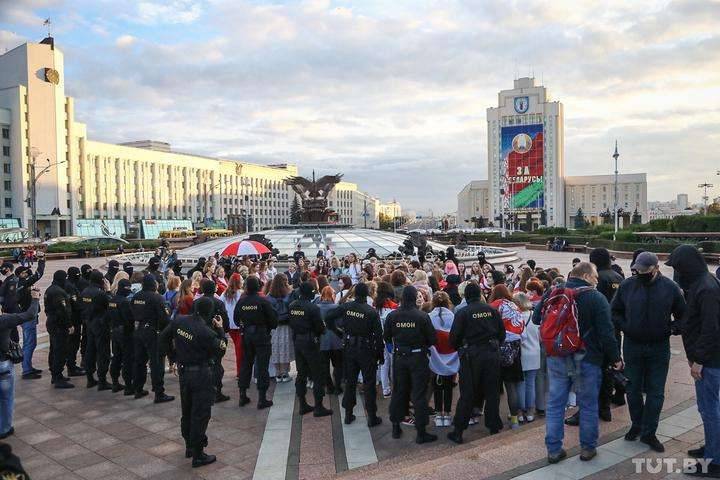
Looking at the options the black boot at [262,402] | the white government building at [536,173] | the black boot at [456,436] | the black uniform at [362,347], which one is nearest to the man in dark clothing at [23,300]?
the black boot at [262,402]

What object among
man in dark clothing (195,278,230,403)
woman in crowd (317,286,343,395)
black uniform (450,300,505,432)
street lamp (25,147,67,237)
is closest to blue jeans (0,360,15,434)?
man in dark clothing (195,278,230,403)

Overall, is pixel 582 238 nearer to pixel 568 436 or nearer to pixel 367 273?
pixel 367 273

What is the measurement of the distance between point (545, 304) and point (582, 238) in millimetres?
43125

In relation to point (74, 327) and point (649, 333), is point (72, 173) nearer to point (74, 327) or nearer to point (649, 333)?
point (74, 327)

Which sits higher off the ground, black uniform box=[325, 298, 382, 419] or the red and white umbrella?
the red and white umbrella

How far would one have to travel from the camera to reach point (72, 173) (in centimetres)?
7100

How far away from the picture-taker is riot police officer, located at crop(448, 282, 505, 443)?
17.4 feet

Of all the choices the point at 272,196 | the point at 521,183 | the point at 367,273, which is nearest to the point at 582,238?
the point at 367,273

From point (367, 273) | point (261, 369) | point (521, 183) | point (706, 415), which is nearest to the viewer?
point (706, 415)

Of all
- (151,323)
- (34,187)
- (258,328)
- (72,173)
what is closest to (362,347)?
(258,328)

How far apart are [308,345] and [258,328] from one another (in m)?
0.75

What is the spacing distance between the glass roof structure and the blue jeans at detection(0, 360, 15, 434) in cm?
1796

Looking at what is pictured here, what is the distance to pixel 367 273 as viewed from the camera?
9062mm

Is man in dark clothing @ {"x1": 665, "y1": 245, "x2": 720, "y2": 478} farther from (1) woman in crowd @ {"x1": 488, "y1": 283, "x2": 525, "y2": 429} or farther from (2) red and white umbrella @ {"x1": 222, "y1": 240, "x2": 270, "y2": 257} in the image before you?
(2) red and white umbrella @ {"x1": 222, "y1": 240, "x2": 270, "y2": 257}
